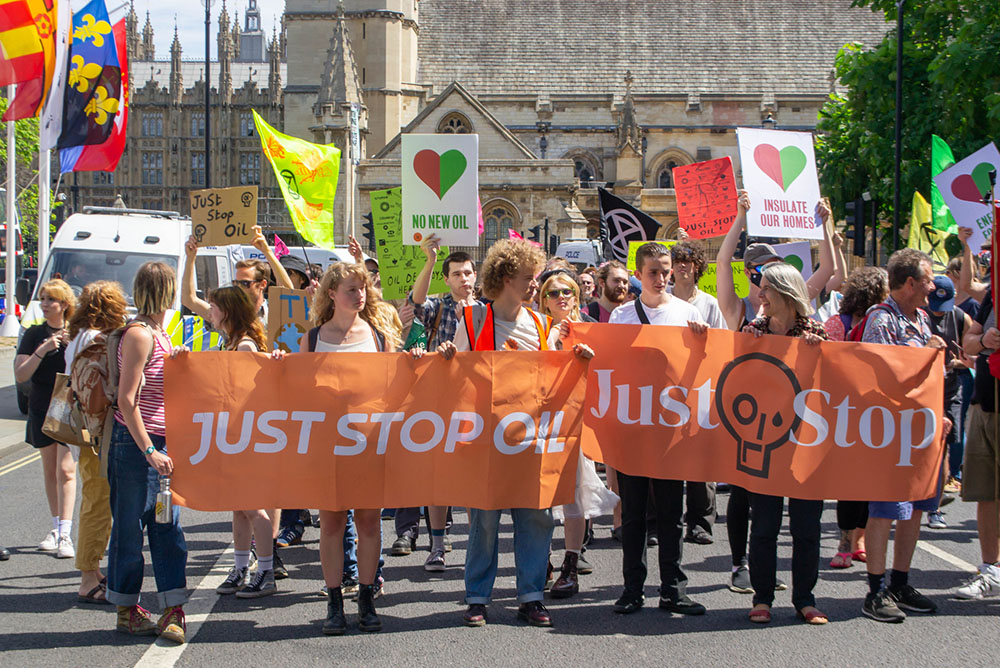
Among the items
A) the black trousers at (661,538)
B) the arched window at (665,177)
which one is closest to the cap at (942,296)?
the black trousers at (661,538)

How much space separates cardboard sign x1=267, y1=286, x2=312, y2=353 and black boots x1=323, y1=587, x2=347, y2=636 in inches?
132

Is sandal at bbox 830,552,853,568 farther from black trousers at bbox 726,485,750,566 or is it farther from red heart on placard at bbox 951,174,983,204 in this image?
red heart on placard at bbox 951,174,983,204

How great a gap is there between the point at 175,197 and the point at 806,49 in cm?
4473

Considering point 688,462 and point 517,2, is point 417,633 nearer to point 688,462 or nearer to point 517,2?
point 688,462

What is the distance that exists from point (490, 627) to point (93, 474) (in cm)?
234

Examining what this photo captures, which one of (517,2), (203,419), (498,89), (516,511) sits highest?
(517,2)

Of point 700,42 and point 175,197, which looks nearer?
point 700,42

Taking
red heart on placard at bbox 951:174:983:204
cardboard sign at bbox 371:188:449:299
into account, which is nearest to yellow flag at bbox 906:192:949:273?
red heart on placard at bbox 951:174:983:204

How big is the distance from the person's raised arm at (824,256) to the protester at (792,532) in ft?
4.09

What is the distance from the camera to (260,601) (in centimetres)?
612

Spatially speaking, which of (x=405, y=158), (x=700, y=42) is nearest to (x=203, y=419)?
(x=405, y=158)

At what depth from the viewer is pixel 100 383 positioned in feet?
17.9

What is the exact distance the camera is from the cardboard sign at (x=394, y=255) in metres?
9.03

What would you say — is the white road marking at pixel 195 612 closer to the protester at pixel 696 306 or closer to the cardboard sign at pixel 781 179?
the protester at pixel 696 306
